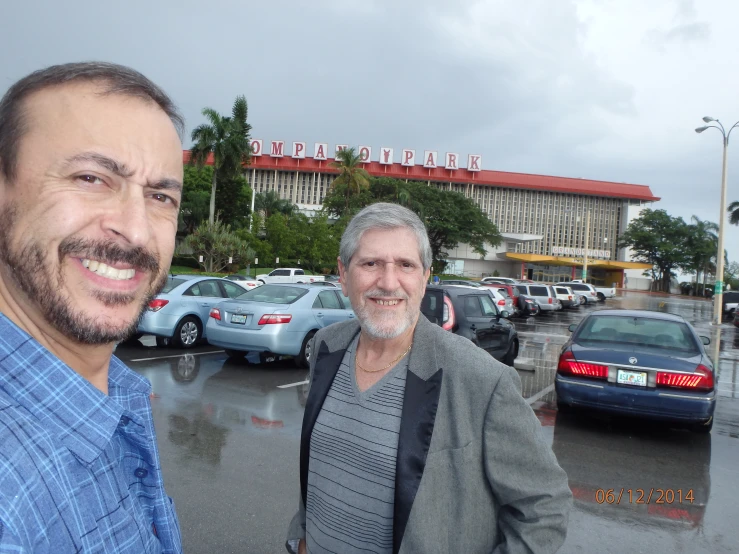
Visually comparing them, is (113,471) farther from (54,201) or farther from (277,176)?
(277,176)

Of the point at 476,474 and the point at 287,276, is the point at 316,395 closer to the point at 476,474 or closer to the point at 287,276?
the point at 476,474

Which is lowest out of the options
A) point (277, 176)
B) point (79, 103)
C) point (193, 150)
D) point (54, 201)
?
point (54, 201)

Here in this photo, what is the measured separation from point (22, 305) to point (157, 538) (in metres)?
0.60

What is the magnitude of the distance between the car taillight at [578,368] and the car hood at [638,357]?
0.06m

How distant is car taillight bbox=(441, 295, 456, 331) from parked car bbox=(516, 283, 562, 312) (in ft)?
63.5

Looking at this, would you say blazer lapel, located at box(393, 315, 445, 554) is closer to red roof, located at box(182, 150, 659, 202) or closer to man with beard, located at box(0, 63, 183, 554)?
man with beard, located at box(0, 63, 183, 554)

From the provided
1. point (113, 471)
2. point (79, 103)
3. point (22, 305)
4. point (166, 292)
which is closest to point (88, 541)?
point (113, 471)

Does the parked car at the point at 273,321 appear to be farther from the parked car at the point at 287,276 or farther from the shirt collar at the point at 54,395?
the parked car at the point at 287,276

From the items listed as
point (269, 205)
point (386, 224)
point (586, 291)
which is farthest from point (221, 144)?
point (386, 224)

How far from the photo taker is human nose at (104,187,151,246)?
1.09 meters

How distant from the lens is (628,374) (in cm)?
Answer: 638

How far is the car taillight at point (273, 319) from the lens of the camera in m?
9.09

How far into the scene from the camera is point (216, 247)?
35.0 m

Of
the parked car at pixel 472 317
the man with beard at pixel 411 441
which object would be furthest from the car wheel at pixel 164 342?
the man with beard at pixel 411 441
